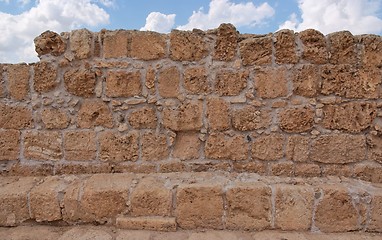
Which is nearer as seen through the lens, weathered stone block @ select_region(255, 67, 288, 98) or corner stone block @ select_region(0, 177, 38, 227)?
corner stone block @ select_region(0, 177, 38, 227)

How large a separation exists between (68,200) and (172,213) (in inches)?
33.9

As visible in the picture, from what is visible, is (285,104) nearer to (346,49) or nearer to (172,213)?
(346,49)

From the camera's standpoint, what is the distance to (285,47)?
270 centimetres

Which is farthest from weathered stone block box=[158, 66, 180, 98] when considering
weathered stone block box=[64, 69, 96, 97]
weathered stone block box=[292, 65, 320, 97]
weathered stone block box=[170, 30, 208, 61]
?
weathered stone block box=[292, 65, 320, 97]

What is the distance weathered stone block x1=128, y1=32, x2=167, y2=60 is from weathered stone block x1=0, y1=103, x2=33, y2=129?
3.72 feet

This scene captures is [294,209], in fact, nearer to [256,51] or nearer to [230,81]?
[230,81]

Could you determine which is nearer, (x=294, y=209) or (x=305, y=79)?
(x=294, y=209)

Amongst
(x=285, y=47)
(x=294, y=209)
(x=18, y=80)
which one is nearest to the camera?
(x=294, y=209)

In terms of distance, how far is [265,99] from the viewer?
8.95ft

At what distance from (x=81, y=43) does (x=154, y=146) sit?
44.3 inches

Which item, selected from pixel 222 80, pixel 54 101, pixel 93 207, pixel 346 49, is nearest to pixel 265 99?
pixel 222 80

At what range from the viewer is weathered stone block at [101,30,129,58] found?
2740 millimetres

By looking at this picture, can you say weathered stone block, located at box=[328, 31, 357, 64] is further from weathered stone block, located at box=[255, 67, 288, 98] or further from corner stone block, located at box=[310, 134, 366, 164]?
corner stone block, located at box=[310, 134, 366, 164]

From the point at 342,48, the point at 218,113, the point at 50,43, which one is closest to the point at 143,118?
the point at 218,113
